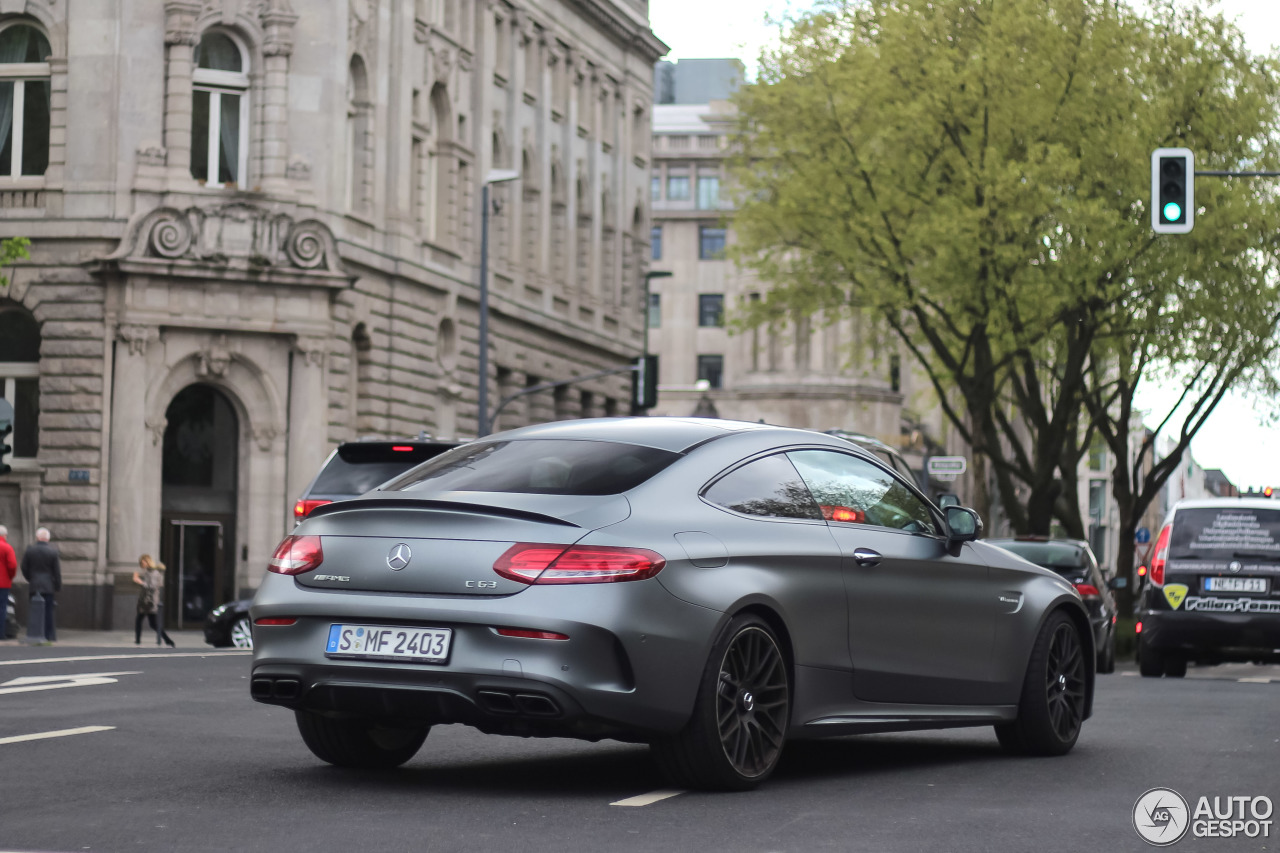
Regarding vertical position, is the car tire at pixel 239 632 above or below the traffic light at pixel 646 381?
below

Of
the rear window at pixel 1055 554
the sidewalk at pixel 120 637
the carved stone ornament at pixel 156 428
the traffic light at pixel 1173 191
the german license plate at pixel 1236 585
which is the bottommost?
the sidewalk at pixel 120 637

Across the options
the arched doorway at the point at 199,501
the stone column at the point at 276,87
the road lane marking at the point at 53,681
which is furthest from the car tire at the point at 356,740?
the stone column at the point at 276,87

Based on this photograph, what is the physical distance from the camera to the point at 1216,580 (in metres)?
21.1

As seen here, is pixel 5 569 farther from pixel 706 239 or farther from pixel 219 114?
pixel 706 239

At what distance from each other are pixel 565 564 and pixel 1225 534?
1465cm

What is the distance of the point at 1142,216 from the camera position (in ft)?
106

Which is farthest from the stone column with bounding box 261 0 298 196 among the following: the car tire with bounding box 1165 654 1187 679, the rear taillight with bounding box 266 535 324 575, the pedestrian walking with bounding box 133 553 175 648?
the rear taillight with bounding box 266 535 324 575

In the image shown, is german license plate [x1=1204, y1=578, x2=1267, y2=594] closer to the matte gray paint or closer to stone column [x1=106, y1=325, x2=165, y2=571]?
the matte gray paint

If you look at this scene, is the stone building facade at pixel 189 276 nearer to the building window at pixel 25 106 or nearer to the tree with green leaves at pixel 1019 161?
the building window at pixel 25 106

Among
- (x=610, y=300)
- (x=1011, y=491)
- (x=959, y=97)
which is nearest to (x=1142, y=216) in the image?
(x=959, y=97)

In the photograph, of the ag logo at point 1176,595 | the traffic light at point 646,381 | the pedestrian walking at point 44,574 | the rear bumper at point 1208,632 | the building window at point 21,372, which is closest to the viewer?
the rear bumper at point 1208,632

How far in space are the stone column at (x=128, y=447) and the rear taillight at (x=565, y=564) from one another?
1238 inches

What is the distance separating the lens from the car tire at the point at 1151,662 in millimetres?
21609

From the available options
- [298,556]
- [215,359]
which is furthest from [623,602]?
[215,359]
